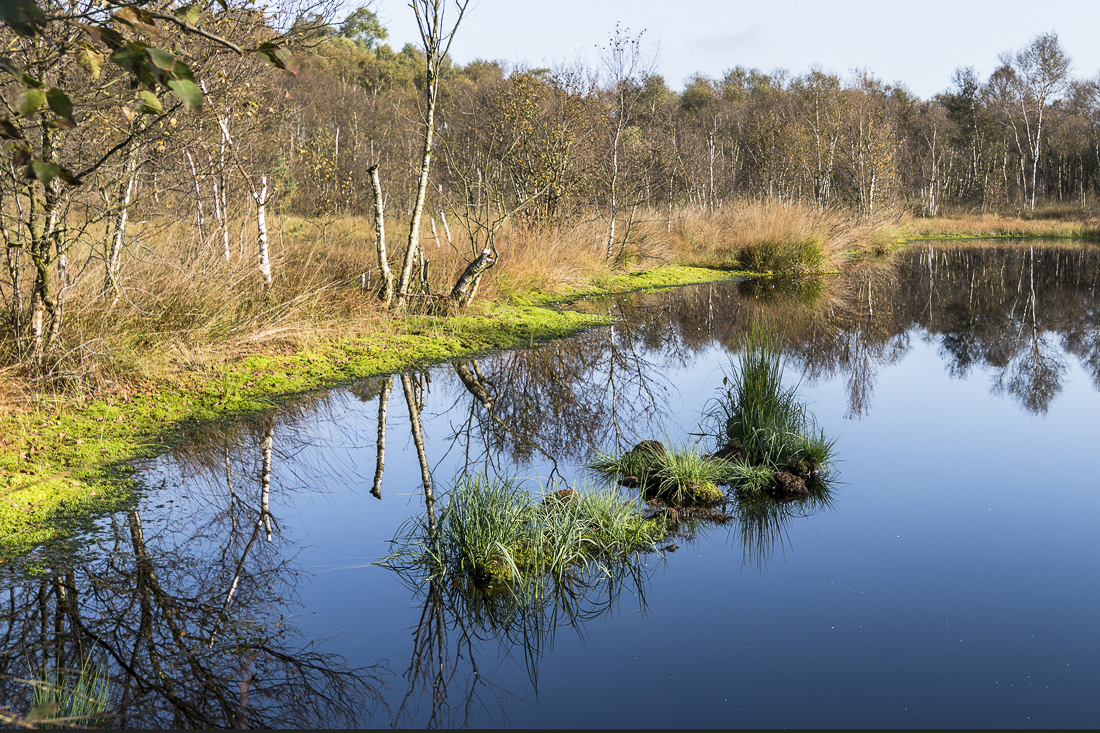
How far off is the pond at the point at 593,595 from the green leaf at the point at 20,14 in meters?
2.41

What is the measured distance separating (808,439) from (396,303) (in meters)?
6.39

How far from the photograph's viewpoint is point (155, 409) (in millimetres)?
7102

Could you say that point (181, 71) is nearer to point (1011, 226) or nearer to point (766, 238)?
point (766, 238)

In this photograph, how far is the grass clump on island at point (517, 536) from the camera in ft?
14.7

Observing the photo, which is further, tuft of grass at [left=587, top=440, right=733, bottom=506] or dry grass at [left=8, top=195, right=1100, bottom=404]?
dry grass at [left=8, top=195, right=1100, bottom=404]

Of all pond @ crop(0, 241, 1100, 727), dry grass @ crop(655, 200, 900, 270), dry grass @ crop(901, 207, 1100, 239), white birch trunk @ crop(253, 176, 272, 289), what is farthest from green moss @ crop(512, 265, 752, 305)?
dry grass @ crop(901, 207, 1100, 239)

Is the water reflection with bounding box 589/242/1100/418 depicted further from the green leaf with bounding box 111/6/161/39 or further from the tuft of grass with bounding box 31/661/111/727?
the green leaf with bounding box 111/6/161/39

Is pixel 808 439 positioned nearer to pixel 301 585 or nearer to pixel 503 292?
pixel 301 585

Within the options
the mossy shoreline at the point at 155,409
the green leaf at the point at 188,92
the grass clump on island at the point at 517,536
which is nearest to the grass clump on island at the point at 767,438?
the grass clump on island at the point at 517,536

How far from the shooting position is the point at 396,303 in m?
11.3

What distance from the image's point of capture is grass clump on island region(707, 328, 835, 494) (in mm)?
6129

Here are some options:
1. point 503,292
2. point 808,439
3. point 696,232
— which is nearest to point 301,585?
point 808,439

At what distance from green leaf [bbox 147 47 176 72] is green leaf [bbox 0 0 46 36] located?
0.20m

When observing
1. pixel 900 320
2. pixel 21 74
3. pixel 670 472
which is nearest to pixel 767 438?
pixel 670 472
